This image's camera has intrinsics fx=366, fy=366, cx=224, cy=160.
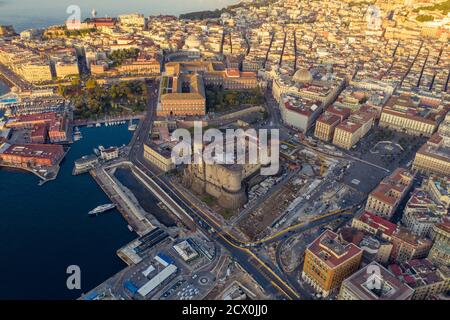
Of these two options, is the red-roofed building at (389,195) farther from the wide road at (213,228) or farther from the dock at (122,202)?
the dock at (122,202)

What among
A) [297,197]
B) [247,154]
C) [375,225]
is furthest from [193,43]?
[375,225]

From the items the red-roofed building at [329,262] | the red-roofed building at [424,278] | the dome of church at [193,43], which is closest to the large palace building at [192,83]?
the dome of church at [193,43]

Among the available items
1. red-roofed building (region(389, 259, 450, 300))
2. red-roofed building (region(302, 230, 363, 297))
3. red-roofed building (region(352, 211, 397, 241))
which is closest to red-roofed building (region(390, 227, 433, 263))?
red-roofed building (region(352, 211, 397, 241))

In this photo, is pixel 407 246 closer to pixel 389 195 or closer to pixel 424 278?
pixel 424 278

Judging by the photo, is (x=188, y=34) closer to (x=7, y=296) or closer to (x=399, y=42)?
(x=399, y=42)

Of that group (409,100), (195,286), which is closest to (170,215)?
(195,286)

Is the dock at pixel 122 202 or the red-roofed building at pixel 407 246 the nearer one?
the red-roofed building at pixel 407 246

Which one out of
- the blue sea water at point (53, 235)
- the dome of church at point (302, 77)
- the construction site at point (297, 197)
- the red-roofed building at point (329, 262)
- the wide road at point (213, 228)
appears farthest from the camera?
the dome of church at point (302, 77)
